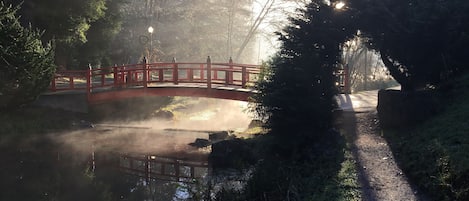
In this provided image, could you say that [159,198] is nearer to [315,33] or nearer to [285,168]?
[285,168]

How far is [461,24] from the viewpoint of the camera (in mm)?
10391

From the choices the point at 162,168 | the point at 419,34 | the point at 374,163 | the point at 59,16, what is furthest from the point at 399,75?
the point at 59,16

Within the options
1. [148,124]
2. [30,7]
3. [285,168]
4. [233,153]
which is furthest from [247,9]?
[285,168]

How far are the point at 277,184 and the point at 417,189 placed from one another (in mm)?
2527

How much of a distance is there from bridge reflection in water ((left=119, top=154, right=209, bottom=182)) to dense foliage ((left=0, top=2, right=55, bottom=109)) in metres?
4.14

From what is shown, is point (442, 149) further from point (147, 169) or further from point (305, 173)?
point (147, 169)

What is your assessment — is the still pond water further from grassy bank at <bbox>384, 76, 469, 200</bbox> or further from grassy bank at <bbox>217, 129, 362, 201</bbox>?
grassy bank at <bbox>384, 76, 469, 200</bbox>

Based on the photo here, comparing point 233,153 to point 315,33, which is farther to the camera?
point 233,153

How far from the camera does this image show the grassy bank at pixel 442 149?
6.64 metres

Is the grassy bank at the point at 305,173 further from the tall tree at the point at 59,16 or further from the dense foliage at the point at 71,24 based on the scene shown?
the tall tree at the point at 59,16

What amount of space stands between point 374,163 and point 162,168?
685 centimetres

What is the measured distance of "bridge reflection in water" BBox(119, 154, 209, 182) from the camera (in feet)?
40.4

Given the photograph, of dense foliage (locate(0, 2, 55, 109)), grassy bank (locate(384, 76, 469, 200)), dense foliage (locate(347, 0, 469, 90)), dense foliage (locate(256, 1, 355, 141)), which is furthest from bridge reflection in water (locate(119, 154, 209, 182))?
dense foliage (locate(347, 0, 469, 90))

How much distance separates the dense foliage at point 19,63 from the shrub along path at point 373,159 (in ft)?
33.1
